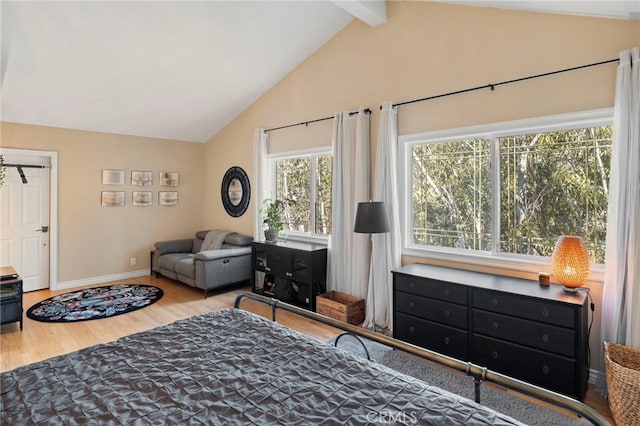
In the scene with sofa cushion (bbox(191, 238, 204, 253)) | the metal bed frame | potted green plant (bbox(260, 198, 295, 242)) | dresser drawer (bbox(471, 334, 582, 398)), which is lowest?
dresser drawer (bbox(471, 334, 582, 398))

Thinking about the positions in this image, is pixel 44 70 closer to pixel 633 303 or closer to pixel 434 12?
pixel 434 12

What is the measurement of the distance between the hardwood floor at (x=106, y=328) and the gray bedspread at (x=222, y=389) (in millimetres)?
1916

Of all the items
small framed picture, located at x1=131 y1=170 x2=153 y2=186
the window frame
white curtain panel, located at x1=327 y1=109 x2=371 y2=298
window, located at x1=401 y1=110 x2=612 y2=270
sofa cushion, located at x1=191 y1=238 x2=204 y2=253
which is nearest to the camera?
window, located at x1=401 y1=110 x2=612 y2=270

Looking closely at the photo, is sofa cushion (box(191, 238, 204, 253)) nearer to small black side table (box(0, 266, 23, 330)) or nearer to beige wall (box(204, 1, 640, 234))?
beige wall (box(204, 1, 640, 234))

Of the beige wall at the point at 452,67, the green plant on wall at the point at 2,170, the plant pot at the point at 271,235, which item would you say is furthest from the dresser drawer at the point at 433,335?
the green plant on wall at the point at 2,170

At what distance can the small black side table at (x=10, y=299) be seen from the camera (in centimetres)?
368

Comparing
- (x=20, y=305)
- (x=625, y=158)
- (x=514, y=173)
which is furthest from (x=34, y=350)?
(x=625, y=158)

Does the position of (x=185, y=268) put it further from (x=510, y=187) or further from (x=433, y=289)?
(x=510, y=187)

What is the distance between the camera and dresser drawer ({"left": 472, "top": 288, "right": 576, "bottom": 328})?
237 cm

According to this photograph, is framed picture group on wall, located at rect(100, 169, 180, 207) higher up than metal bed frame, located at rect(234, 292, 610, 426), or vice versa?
framed picture group on wall, located at rect(100, 169, 180, 207)

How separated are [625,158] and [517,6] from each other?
1470mm

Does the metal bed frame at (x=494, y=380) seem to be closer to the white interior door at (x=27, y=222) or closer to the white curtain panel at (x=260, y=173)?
the white curtain panel at (x=260, y=173)

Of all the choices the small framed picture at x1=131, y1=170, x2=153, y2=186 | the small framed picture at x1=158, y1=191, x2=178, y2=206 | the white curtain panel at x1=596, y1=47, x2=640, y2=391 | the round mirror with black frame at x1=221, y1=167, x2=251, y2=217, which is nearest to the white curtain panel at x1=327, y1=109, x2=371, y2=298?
the round mirror with black frame at x1=221, y1=167, x2=251, y2=217

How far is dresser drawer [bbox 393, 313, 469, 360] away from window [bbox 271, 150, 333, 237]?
6.04 ft
